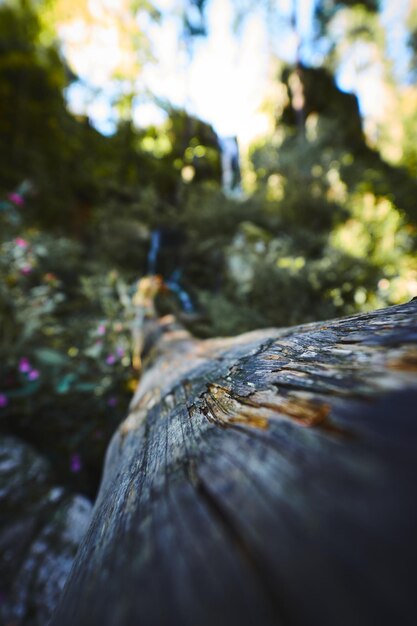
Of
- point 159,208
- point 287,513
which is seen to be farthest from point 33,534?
point 159,208

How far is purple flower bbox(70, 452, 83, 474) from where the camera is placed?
2061mm

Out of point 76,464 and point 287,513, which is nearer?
point 287,513

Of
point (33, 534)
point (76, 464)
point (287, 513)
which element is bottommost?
point (33, 534)

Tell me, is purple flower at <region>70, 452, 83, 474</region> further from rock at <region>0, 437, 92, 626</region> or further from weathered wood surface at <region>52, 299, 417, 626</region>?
weathered wood surface at <region>52, 299, 417, 626</region>

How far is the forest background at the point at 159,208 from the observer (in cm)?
249

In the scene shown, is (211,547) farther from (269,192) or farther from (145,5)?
(145,5)

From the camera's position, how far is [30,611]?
51.8 inches

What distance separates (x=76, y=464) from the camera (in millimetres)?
2064

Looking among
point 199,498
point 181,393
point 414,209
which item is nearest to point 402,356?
point 199,498

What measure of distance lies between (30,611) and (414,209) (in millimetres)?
9305

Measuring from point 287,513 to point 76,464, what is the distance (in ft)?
Answer: 7.38

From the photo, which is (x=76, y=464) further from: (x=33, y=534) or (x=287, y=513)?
(x=287, y=513)

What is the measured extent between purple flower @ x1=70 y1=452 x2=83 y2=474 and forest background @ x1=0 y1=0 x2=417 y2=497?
0.01 m

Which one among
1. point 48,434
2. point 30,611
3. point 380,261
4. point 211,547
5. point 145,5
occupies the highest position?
point 145,5
